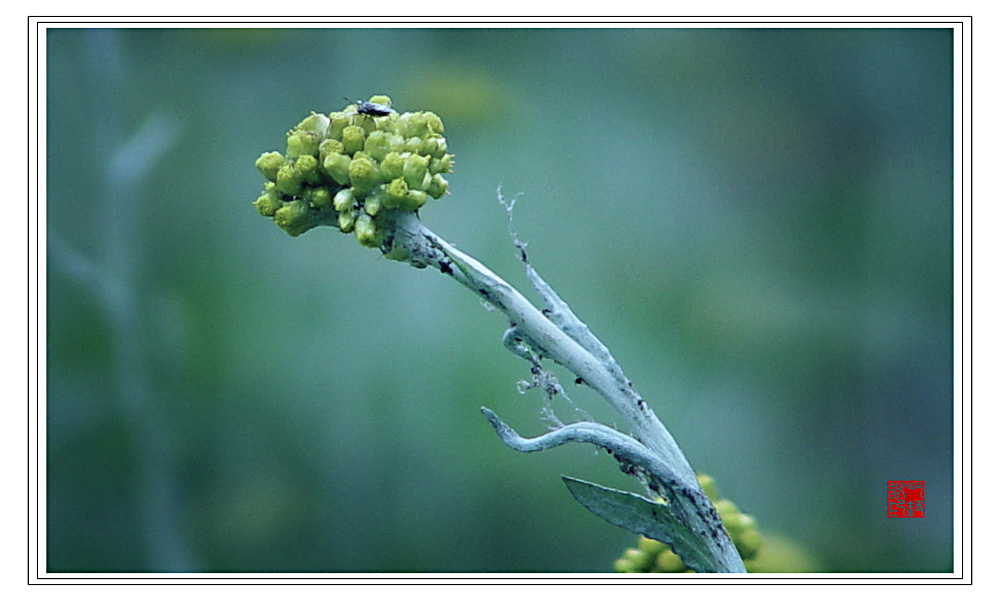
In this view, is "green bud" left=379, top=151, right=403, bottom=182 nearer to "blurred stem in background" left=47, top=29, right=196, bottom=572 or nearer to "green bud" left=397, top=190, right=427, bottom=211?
"green bud" left=397, top=190, right=427, bottom=211

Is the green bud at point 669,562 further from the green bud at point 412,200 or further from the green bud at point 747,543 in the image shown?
Answer: the green bud at point 412,200

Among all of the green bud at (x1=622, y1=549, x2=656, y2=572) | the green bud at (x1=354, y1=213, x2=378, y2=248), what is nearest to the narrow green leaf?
the green bud at (x1=622, y1=549, x2=656, y2=572)

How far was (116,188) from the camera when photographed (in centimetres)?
126

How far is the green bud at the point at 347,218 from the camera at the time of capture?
67 centimetres

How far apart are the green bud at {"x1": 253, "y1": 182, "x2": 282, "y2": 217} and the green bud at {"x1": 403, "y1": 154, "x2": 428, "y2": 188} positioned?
4.7 inches

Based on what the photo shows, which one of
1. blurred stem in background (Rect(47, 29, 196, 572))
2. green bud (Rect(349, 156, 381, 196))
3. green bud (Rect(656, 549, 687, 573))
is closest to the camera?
green bud (Rect(349, 156, 381, 196))

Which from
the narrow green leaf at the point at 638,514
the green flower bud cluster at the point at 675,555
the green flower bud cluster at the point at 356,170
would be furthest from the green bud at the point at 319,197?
Result: the green flower bud cluster at the point at 675,555

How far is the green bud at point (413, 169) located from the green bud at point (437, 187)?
0.09 feet

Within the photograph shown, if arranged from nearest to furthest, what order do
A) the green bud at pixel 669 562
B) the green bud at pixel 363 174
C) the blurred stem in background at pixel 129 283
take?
1. the green bud at pixel 363 174
2. the green bud at pixel 669 562
3. the blurred stem in background at pixel 129 283

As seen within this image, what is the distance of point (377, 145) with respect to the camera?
26.2 inches

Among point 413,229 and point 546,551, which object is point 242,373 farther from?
point 413,229

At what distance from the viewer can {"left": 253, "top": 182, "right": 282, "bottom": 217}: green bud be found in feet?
2.24

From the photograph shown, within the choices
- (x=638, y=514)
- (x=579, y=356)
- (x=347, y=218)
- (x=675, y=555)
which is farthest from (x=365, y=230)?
(x=675, y=555)

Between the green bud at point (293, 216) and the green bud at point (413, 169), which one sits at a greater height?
the green bud at point (413, 169)
